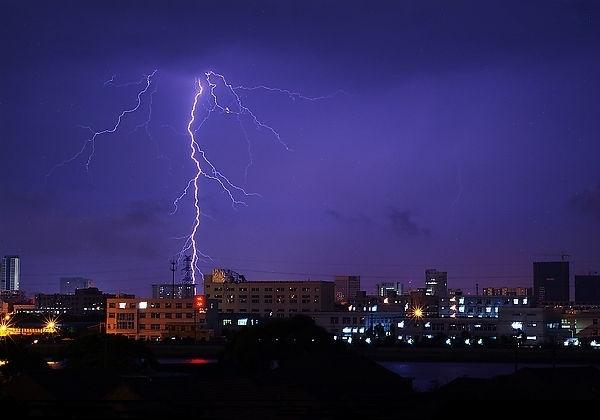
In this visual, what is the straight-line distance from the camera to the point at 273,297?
70.9m

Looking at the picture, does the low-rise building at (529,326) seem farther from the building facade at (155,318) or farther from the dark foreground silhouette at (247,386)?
the dark foreground silhouette at (247,386)

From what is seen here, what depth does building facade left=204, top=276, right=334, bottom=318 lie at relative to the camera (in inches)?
2763

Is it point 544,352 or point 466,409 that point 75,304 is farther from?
point 466,409

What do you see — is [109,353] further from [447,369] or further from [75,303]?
[75,303]

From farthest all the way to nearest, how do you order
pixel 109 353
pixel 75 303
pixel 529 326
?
1. pixel 75 303
2. pixel 529 326
3. pixel 109 353

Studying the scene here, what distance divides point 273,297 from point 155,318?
1251 cm

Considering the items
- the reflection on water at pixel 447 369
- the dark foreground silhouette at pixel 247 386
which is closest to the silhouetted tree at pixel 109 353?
the dark foreground silhouette at pixel 247 386

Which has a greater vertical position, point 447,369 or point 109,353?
point 109,353

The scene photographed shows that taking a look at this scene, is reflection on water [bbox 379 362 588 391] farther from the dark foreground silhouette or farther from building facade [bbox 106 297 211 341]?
building facade [bbox 106 297 211 341]

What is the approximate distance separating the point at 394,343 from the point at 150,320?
16.6 m

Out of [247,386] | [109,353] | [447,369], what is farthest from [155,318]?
[247,386]

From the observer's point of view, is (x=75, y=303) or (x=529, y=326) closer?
(x=529, y=326)

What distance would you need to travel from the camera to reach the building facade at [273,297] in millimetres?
70188

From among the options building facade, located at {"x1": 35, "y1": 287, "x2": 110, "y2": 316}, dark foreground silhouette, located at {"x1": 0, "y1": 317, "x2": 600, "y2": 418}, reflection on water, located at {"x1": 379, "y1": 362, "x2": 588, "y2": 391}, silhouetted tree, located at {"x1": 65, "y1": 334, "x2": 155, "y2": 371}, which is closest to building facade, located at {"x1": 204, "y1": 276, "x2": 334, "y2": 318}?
reflection on water, located at {"x1": 379, "y1": 362, "x2": 588, "y2": 391}
